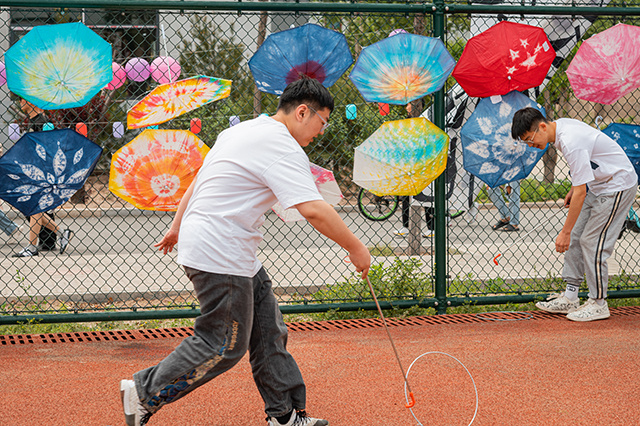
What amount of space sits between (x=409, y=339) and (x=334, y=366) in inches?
31.0

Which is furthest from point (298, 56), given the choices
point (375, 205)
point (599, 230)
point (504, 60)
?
point (375, 205)

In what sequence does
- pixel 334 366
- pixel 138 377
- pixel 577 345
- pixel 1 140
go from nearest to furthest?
pixel 138 377
pixel 334 366
pixel 577 345
pixel 1 140

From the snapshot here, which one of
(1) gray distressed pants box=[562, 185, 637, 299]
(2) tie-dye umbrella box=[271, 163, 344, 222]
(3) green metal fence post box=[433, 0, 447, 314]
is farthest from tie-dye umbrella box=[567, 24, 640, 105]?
(2) tie-dye umbrella box=[271, 163, 344, 222]

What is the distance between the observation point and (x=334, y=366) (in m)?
3.97

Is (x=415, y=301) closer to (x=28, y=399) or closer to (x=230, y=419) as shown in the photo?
(x=230, y=419)

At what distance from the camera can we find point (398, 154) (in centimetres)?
483

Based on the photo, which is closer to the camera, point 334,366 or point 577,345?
point 334,366

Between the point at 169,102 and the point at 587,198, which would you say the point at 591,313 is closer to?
the point at 587,198

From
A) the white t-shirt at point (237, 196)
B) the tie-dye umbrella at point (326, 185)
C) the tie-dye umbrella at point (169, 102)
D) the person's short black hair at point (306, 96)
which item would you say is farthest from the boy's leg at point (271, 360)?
the tie-dye umbrella at point (169, 102)

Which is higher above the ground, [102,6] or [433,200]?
[102,6]

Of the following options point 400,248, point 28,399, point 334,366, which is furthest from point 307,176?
point 400,248

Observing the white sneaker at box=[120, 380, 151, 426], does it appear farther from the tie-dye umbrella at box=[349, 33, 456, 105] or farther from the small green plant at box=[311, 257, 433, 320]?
the tie-dye umbrella at box=[349, 33, 456, 105]

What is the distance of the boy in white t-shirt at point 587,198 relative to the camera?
4.51 meters

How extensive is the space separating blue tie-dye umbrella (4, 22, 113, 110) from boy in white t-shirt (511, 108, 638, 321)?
3.05 m
